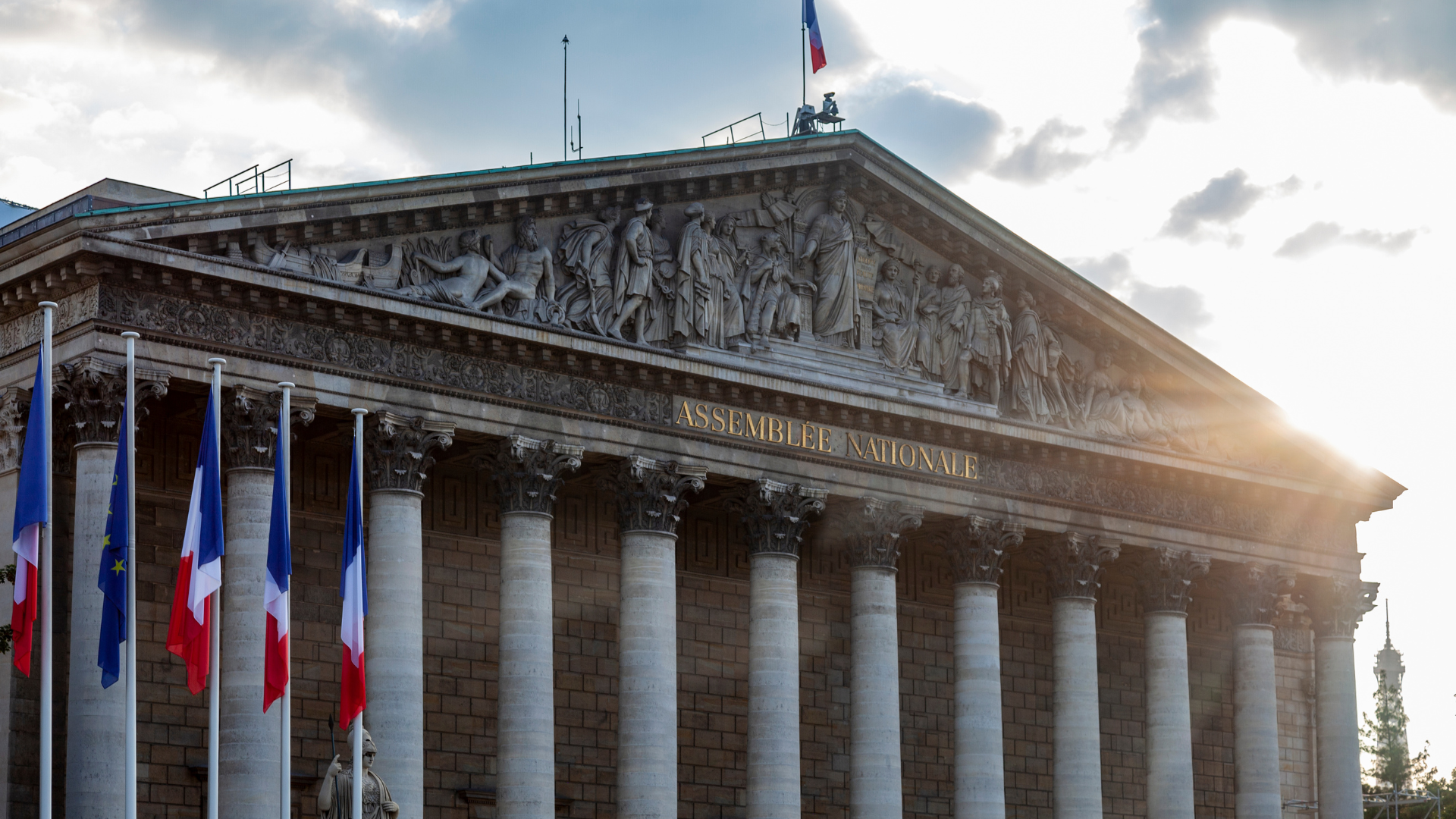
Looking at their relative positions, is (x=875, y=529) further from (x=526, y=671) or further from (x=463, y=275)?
(x=463, y=275)

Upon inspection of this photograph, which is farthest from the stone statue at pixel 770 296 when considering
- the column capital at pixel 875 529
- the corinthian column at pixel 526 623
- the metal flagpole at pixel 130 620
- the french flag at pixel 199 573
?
the metal flagpole at pixel 130 620

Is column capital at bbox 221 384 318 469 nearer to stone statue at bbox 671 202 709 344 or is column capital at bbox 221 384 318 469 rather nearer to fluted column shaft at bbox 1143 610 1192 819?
stone statue at bbox 671 202 709 344

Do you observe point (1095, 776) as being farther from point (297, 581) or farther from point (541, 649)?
point (297, 581)

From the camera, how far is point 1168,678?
41.5 meters

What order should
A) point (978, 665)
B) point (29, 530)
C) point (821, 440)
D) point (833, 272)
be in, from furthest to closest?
point (978, 665)
point (833, 272)
point (821, 440)
point (29, 530)

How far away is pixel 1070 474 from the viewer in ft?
133

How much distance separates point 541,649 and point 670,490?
3.66m

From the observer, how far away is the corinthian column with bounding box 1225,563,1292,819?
140 feet

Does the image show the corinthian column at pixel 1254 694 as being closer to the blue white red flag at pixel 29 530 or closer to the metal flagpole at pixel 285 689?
the metal flagpole at pixel 285 689

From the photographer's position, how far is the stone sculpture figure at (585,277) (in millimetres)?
34531

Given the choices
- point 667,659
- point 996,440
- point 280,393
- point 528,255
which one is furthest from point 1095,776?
point 280,393

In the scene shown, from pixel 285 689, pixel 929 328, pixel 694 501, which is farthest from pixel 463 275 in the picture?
pixel 929 328

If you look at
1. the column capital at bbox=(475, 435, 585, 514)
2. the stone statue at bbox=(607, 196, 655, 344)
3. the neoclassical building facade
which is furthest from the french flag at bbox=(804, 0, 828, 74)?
the column capital at bbox=(475, 435, 585, 514)

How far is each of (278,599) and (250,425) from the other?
15.4 ft
